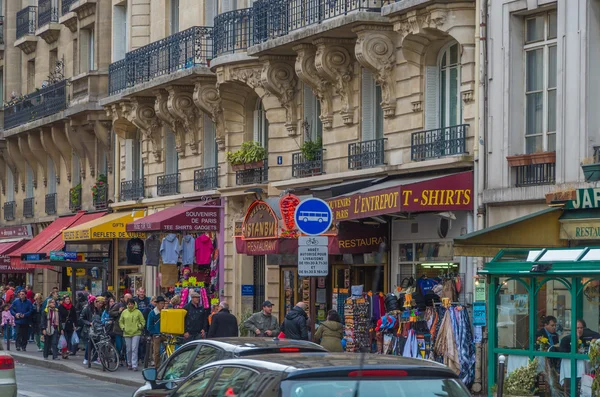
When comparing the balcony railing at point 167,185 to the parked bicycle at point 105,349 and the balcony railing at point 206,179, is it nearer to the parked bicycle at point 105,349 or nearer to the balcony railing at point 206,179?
the balcony railing at point 206,179

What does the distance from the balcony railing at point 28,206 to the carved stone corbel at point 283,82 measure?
2062 cm

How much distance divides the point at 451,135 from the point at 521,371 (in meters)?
6.70

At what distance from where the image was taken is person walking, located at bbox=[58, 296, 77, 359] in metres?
31.0

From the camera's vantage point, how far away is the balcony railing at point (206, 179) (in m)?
31.6

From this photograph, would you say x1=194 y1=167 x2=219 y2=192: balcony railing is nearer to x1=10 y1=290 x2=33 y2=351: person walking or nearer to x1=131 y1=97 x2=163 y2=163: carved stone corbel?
x1=131 y1=97 x2=163 y2=163: carved stone corbel

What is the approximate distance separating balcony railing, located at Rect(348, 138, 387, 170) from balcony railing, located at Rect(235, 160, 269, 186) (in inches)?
160

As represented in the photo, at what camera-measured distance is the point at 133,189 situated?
3662 centimetres

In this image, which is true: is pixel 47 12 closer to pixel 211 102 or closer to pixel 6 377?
pixel 211 102

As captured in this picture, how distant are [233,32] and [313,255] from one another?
39.9 feet

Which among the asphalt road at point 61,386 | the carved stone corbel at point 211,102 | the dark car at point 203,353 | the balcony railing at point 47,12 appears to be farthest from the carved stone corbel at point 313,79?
the balcony railing at point 47,12

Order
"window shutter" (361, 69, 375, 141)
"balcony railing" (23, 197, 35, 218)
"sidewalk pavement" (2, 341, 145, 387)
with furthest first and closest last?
"balcony railing" (23, 197, 35, 218), "window shutter" (361, 69, 375, 141), "sidewalk pavement" (2, 341, 145, 387)

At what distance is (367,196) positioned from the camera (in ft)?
72.6

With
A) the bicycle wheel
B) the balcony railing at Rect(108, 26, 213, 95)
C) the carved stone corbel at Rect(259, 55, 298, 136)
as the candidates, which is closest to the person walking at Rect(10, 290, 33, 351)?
the balcony railing at Rect(108, 26, 213, 95)

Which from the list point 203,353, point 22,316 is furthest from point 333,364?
point 22,316
